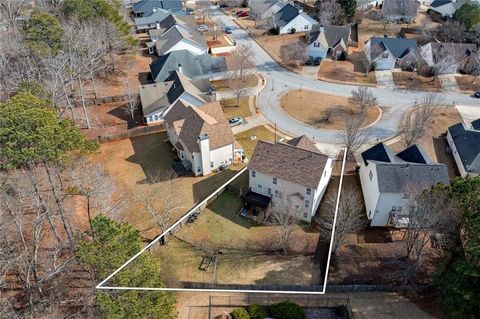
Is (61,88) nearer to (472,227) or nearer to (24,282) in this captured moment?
(24,282)

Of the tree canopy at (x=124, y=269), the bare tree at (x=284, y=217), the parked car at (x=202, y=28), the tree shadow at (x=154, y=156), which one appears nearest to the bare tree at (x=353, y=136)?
the bare tree at (x=284, y=217)

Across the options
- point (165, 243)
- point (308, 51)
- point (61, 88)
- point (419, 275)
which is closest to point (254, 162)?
point (165, 243)

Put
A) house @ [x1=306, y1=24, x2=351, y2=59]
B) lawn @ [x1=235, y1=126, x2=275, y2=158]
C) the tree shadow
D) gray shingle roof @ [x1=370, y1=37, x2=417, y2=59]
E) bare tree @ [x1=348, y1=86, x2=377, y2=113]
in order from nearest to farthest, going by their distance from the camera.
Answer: the tree shadow → lawn @ [x1=235, y1=126, x2=275, y2=158] → bare tree @ [x1=348, y1=86, x2=377, y2=113] → gray shingle roof @ [x1=370, y1=37, x2=417, y2=59] → house @ [x1=306, y1=24, x2=351, y2=59]

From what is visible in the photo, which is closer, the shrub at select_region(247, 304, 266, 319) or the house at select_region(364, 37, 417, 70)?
the shrub at select_region(247, 304, 266, 319)

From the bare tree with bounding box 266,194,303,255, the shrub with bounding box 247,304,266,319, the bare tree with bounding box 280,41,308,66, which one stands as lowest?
the shrub with bounding box 247,304,266,319

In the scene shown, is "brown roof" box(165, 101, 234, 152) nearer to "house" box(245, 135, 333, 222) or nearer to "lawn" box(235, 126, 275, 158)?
"lawn" box(235, 126, 275, 158)

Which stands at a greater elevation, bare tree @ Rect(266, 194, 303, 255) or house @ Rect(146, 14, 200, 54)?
house @ Rect(146, 14, 200, 54)

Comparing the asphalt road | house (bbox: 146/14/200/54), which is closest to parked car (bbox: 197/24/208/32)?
house (bbox: 146/14/200/54)

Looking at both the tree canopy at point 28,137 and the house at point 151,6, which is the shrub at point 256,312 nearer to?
the tree canopy at point 28,137
